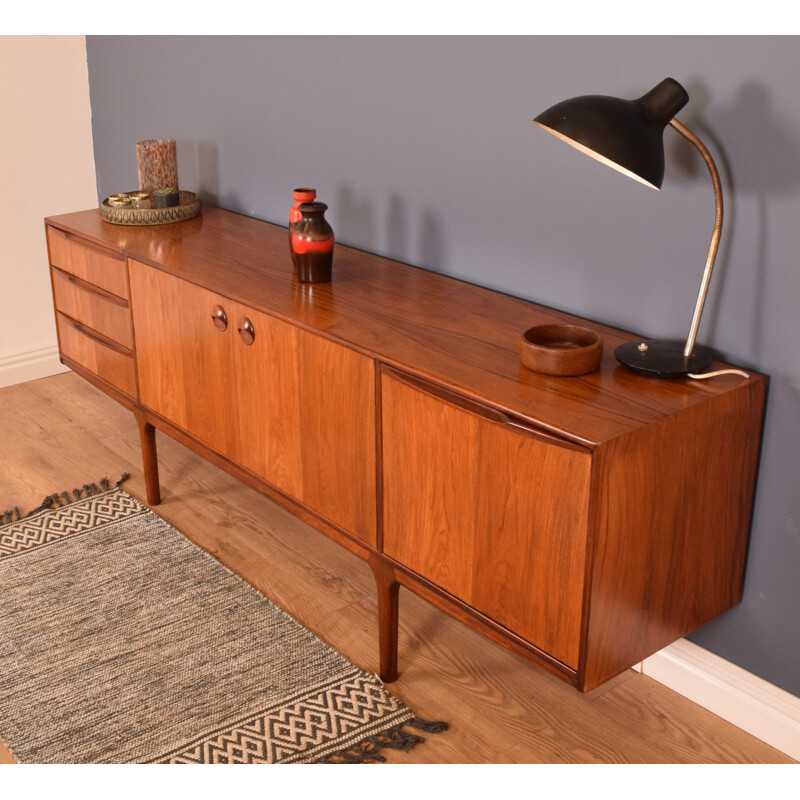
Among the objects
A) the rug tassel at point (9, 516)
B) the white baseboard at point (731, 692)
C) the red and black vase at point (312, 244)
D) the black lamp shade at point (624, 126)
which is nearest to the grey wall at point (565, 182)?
the white baseboard at point (731, 692)

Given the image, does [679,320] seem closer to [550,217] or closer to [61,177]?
[550,217]

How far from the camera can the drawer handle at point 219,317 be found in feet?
7.73

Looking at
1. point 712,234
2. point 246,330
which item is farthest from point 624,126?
point 246,330

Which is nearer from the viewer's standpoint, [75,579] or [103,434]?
[75,579]

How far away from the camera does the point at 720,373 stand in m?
1.79

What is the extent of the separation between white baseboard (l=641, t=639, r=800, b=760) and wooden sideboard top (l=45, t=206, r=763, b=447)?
0.65 meters

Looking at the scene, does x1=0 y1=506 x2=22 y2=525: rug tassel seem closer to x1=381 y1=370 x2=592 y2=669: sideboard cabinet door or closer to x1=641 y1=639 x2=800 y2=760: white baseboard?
x1=381 y1=370 x2=592 y2=669: sideboard cabinet door

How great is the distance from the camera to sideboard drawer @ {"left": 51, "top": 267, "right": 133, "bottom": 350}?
2793 mm

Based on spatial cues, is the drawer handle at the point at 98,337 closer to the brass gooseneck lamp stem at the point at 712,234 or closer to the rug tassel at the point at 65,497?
the rug tassel at the point at 65,497

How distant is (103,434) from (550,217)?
1887 mm

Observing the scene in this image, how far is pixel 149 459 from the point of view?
9.51ft

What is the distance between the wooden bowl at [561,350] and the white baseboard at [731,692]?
0.72 meters

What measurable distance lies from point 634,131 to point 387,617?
1128mm

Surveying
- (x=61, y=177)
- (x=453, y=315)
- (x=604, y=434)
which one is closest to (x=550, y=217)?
(x=453, y=315)
